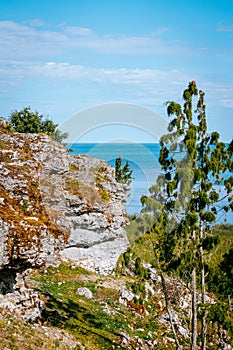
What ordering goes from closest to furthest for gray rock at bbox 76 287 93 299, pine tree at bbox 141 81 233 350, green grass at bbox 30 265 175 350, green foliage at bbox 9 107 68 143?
pine tree at bbox 141 81 233 350 → green grass at bbox 30 265 175 350 → gray rock at bbox 76 287 93 299 → green foliage at bbox 9 107 68 143

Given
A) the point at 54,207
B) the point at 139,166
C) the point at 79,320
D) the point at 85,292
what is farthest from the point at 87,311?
the point at 139,166

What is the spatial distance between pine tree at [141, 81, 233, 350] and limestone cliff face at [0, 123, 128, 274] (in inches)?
116

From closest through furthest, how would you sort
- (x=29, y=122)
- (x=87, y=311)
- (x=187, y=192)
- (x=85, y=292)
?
(x=187, y=192)
(x=87, y=311)
(x=85, y=292)
(x=29, y=122)

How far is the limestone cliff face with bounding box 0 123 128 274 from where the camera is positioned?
1109cm

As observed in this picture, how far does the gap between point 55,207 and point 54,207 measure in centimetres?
9

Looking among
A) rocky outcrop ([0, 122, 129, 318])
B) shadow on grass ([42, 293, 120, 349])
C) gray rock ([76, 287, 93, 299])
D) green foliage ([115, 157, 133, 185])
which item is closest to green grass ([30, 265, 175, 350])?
shadow on grass ([42, 293, 120, 349])

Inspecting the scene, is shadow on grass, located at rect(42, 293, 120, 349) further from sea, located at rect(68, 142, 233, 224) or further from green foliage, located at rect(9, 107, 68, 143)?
green foliage, located at rect(9, 107, 68, 143)

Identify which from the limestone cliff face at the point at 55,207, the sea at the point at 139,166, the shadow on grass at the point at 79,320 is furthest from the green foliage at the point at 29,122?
the shadow on grass at the point at 79,320

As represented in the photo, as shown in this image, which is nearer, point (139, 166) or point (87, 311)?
point (87, 311)

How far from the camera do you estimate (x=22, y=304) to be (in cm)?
1233

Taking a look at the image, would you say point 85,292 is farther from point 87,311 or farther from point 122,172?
point 122,172

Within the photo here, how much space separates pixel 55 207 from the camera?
2050 centimetres

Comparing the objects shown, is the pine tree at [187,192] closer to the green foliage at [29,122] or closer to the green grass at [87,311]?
the green grass at [87,311]

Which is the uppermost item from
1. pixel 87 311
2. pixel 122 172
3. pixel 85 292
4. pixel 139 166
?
pixel 122 172
